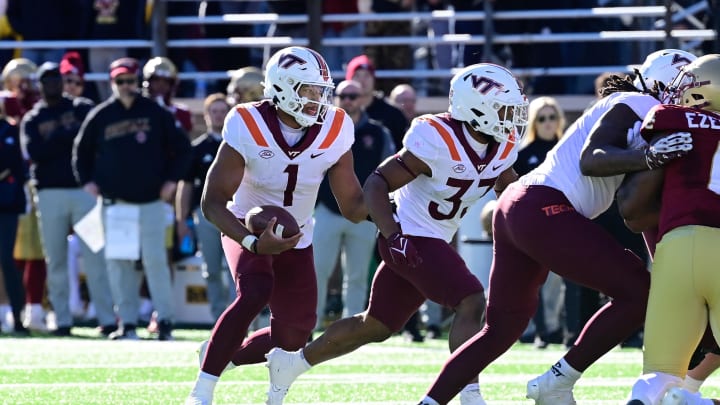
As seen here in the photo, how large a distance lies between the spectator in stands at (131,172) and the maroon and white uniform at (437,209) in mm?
4415

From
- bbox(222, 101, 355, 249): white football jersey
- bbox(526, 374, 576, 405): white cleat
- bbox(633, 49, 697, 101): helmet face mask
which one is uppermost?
bbox(633, 49, 697, 101): helmet face mask

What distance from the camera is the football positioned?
6145 mm

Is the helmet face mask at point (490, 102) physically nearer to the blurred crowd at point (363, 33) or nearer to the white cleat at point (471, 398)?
the white cleat at point (471, 398)

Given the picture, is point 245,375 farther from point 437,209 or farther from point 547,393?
point 547,393

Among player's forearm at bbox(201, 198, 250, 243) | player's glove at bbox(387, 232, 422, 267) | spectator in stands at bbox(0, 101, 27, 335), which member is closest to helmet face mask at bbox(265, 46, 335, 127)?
player's forearm at bbox(201, 198, 250, 243)

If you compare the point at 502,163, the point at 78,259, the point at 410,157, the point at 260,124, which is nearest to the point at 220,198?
the point at 260,124

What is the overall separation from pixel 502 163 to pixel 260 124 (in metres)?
1.05

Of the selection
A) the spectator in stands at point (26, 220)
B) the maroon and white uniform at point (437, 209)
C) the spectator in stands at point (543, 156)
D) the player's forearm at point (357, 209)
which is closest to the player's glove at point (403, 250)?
the maroon and white uniform at point (437, 209)

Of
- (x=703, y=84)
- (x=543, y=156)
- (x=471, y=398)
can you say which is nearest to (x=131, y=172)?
(x=543, y=156)

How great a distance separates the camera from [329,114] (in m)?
6.57

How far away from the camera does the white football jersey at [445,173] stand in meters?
6.25

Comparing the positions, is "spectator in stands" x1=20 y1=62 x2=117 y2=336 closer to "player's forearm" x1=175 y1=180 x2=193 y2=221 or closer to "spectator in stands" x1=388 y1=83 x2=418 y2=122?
"player's forearm" x1=175 y1=180 x2=193 y2=221

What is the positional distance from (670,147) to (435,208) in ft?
4.80

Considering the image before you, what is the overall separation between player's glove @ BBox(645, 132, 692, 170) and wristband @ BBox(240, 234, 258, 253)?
174cm
